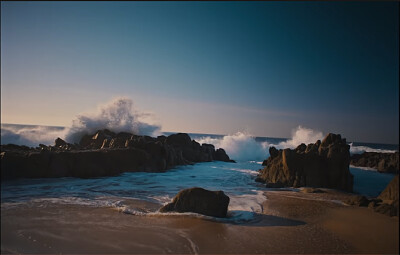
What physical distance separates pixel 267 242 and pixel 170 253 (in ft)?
4.97

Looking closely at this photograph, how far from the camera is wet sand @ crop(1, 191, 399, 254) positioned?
268 centimetres

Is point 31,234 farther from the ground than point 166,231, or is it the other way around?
point 31,234

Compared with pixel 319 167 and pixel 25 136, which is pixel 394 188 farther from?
pixel 25 136

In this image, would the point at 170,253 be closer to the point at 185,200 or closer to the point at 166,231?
the point at 166,231

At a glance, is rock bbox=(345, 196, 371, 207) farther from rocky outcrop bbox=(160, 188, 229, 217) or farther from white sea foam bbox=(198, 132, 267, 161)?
white sea foam bbox=(198, 132, 267, 161)

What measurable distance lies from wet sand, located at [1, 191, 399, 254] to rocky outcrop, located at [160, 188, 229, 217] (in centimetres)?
33

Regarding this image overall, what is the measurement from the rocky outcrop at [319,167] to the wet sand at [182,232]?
3671 mm

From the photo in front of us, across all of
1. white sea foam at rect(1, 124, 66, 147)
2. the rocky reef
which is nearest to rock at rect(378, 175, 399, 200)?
the rocky reef

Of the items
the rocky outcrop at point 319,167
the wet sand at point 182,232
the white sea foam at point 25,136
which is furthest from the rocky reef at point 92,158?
the rocky outcrop at point 319,167

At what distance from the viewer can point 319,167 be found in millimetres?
8812

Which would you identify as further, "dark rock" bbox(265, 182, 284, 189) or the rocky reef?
"dark rock" bbox(265, 182, 284, 189)

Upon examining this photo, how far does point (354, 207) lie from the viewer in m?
5.59

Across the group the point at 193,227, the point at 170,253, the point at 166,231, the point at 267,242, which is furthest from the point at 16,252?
the point at 267,242

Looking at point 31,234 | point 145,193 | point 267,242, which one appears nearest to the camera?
point 31,234
